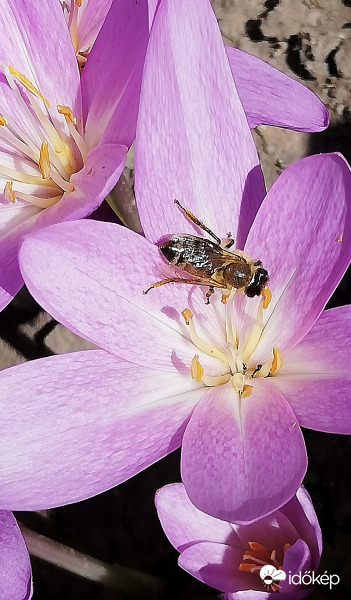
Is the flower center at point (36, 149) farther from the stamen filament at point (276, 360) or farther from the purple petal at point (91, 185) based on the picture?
the stamen filament at point (276, 360)

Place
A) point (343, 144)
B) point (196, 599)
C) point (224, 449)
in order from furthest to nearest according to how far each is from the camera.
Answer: point (343, 144) < point (196, 599) < point (224, 449)

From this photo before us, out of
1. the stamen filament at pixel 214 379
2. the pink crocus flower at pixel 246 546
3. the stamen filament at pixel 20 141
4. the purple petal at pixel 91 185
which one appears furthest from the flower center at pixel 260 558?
the stamen filament at pixel 20 141

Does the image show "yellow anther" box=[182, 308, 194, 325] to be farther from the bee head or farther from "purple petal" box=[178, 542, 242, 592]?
"purple petal" box=[178, 542, 242, 592]

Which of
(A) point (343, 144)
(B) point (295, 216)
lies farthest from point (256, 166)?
(A) point (343, 144)

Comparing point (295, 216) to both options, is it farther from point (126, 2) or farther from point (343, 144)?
point (343, 144)

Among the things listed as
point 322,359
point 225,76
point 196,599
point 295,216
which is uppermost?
point 225,76

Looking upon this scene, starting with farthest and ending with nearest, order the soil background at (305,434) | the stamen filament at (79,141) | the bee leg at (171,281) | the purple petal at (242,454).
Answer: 1. the soil background at (305,434)
2. the stamen filament at (79,141)
3. the bee leg at (171,281)
4. the purple petal at (242,454)
